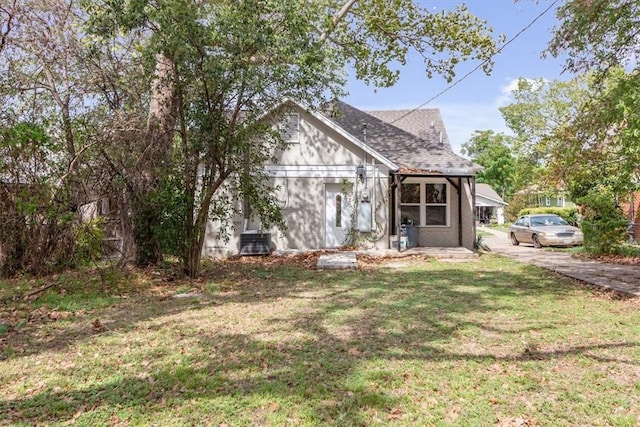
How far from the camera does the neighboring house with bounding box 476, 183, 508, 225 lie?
4381 centimetres

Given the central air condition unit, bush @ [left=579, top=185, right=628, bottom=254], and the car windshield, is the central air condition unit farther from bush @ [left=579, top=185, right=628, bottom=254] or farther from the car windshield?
the car windshield

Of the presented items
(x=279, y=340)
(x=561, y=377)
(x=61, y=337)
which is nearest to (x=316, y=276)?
(x=279, y=340)

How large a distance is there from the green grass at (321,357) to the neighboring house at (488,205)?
38.2m

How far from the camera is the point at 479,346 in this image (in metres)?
4.71

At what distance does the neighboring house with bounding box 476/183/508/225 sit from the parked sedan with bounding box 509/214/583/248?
25.9m

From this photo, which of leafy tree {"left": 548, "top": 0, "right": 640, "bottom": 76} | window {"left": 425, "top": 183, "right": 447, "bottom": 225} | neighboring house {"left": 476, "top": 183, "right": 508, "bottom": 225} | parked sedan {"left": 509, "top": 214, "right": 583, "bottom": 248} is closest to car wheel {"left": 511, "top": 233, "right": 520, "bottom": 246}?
parked sedan {"left": 509, "top": 214, "right": 583, "bottom": 248}

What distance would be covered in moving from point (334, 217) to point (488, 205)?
3427 centimetres

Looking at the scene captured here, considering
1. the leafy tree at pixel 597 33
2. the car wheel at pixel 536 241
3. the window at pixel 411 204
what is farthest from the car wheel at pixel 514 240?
the leafy tree at pixel 597 33

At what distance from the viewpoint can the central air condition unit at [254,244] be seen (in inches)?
526

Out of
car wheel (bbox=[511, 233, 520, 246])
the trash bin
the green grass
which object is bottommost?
the green grass

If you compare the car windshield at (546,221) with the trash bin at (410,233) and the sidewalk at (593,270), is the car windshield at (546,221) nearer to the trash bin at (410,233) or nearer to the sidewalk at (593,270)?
the sidewalk at (593,270)

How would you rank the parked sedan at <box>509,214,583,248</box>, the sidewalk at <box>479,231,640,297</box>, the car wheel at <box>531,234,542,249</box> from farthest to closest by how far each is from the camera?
the car wheel at <box>531,234,542,249</box>, the parked sedan at <box>509,214,583,248</box>, the sidewalk at <box>479,231,640,297</box>

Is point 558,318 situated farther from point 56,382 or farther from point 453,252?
point 453,252

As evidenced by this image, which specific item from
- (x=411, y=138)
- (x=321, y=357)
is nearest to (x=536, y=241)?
(x=411, y=138)
